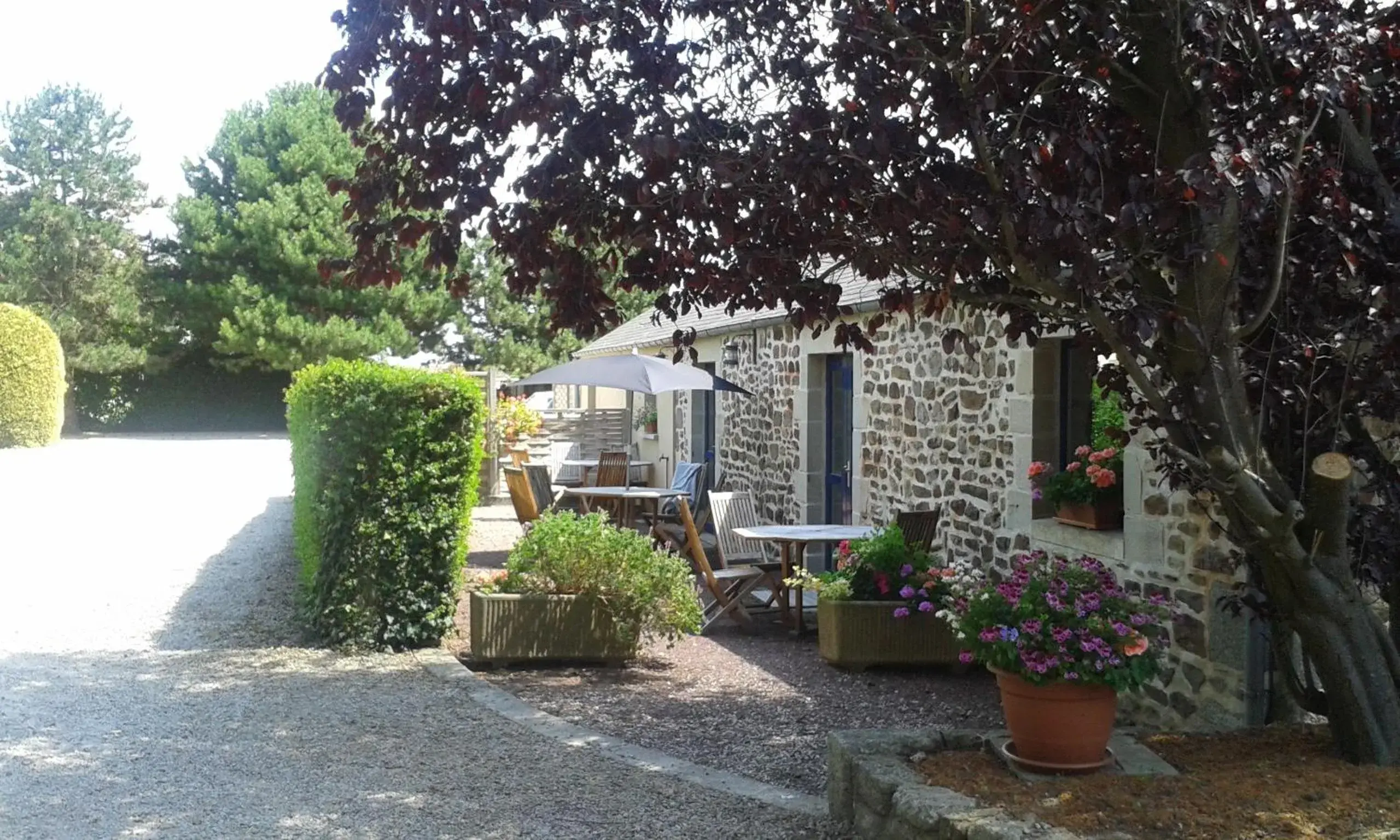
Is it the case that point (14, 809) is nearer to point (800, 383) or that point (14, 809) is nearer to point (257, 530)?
point (800, 383)

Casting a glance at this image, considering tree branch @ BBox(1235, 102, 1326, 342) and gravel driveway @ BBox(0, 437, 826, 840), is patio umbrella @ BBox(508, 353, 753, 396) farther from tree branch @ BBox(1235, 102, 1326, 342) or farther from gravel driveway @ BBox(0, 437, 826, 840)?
tree branch @ BBox(1235, 102, 1326, 342)

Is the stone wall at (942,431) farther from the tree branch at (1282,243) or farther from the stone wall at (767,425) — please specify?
the tree branch at (1282,243)

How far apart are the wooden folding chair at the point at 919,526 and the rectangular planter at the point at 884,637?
0.65 metres

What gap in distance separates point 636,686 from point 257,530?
296 inches

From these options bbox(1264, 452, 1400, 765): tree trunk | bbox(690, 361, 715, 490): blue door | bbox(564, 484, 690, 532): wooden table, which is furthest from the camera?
bbox(690, 361, 715, 490): blue door

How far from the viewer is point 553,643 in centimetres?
713

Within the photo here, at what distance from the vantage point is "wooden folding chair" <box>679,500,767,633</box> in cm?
838

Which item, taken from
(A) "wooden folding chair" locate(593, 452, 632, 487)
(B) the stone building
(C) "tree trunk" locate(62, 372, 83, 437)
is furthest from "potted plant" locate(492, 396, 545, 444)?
(C) "tree trunk" locate(62, 372, 83, 437)

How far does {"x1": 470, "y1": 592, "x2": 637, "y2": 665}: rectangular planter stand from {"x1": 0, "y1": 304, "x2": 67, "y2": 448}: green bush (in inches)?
875

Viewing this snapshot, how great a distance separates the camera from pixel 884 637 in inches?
289

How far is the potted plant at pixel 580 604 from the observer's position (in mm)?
7066

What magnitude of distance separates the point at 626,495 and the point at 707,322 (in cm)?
290

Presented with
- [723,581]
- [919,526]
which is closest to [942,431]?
[919,526]

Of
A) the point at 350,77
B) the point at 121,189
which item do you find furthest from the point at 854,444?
the point at 121,189
